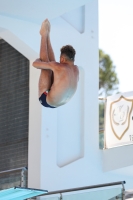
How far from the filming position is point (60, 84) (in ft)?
24.5

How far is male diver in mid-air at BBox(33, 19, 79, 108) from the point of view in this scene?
7.44 meters

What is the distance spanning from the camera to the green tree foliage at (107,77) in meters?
36.1

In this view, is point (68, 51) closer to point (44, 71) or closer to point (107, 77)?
point (44, 71)

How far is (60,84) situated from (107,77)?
94.7ft

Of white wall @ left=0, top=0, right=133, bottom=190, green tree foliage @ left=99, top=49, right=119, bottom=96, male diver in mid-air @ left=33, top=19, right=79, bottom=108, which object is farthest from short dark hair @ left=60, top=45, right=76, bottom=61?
green tree foliage @ left=99, top=49, right=119, bottom=96

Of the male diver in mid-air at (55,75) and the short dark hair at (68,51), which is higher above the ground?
the short dark hair at (68,51)

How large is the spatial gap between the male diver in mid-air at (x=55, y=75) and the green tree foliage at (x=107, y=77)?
2811 cm

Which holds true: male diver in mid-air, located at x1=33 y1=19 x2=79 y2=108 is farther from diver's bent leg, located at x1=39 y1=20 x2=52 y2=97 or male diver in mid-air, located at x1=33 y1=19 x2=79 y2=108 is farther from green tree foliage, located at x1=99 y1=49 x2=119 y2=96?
green tree foliage, located at x1=99 y1=49 x2=119 y2=96

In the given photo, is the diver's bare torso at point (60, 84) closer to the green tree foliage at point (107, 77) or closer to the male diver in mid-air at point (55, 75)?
the male diver in mid-air at point (55, 75)

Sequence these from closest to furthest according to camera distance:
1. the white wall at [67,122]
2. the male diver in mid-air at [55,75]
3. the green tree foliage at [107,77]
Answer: the male diver in mid-air at [55,75] → the white wall at [67,122] → the green tree foliage at [107,77]

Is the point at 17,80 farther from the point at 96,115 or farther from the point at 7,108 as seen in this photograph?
the point at 96,115

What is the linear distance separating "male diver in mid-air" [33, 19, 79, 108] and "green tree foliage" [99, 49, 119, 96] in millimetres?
28110

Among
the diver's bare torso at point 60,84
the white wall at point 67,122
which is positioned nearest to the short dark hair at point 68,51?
the diver's bare torso at point 60,84

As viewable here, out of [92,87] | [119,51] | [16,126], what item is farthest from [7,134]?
[119,51]
